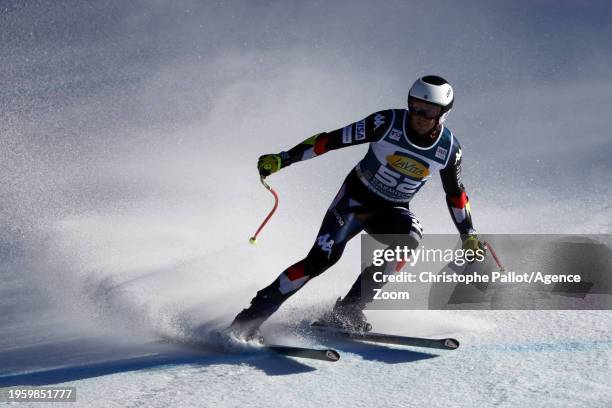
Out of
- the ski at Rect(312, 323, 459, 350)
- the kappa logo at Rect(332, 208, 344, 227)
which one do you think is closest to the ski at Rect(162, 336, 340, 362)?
the ski at Rect(312, 323, 459, 350)

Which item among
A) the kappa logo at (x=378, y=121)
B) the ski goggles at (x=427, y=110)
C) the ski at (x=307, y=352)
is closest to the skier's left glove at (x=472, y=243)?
the ski goggles at (x=427, y=110)

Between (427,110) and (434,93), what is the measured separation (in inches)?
5.1

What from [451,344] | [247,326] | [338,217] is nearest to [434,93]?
[338,217]

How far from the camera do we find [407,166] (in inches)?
221

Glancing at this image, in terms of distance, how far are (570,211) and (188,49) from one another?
9.65 m

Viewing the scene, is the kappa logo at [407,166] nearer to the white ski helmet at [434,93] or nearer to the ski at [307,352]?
the white ski helmet at [434,93]

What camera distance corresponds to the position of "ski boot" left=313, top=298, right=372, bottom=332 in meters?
5.84

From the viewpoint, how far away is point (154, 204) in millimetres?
10242

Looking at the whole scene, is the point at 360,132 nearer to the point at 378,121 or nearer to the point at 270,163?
the point at 378,121

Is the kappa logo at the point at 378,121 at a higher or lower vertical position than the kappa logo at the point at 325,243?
higher

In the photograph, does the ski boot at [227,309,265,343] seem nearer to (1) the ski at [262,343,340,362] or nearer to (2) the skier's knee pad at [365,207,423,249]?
(1) the ski at [262,343,340,362]

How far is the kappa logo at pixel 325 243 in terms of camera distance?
5594 millimetres

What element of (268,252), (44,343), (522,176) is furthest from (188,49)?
(44,343)

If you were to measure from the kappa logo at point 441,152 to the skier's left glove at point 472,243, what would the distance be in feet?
2.21
